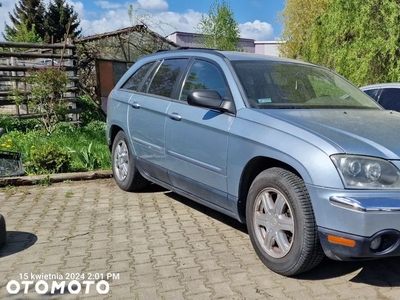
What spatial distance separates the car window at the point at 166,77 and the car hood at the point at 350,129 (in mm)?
1463

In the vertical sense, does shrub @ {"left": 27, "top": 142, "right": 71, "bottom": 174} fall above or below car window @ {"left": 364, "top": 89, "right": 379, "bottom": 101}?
below

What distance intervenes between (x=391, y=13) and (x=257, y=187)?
8.33 meters

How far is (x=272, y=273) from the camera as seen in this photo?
10.7 feet

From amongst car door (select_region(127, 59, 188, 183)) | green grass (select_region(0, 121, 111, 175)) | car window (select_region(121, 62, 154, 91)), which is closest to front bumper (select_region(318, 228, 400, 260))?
car door (select_region(127, 59, 188, 183))

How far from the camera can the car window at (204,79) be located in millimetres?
3951

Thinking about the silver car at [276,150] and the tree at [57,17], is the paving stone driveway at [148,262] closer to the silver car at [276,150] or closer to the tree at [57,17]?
the silver car at [276,150]

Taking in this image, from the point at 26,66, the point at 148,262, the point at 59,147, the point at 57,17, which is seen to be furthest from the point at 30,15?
the point at 148,262

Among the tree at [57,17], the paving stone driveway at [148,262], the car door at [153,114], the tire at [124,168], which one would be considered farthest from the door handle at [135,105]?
the tree at [57,17]

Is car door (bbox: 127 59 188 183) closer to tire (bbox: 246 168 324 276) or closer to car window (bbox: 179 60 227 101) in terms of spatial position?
car window (bbox: 179 60 227 101)

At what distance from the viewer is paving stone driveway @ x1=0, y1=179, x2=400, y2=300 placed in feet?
9.87

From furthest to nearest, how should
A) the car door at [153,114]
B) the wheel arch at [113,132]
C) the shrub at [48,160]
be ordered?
the shrub at [48,160] → the wheel arch at [113,132] → the car door at [153,114]

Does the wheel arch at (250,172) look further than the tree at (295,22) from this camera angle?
No

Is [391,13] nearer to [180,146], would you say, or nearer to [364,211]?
[180,146]

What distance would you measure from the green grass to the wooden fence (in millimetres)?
714
